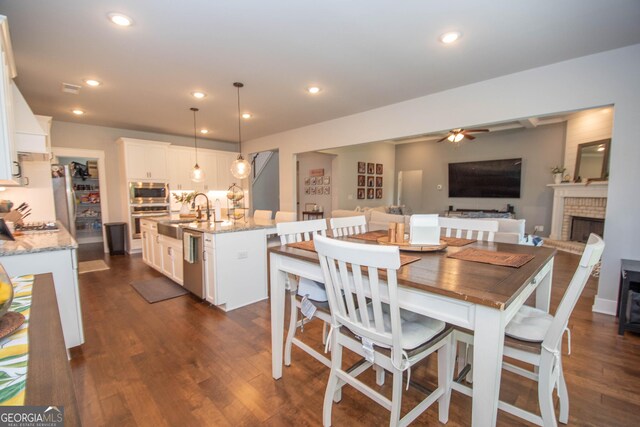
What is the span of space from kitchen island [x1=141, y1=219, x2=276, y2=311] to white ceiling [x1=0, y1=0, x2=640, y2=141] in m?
1.75

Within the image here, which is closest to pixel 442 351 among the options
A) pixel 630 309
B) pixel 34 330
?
pixel 34 330

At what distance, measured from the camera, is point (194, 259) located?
3.13 metres

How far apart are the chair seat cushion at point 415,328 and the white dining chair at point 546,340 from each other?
221mm

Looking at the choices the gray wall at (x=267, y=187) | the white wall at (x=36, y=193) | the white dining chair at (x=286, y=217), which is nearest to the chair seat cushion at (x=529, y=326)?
the white dining chair at (x=286, y=217)

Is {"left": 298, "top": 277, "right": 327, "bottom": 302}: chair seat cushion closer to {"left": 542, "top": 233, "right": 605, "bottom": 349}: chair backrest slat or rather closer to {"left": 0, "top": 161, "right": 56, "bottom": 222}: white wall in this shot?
{"left": 542, "top": 233, "right": 605, "bottom": 349}: chair backrest slat

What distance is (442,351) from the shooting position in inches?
58.3

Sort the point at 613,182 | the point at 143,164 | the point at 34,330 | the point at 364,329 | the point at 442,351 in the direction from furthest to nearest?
the point at 143,164 < the point at 613,182 < the point at 442,351 < the point at 364,329 < the point at 34,330

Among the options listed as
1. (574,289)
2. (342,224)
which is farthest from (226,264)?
(574,289)

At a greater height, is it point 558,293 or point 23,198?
point 23,198

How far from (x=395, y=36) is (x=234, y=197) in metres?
2.59

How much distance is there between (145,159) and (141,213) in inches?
42.7

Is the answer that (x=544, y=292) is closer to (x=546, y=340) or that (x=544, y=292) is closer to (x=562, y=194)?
(x=546, y=340)

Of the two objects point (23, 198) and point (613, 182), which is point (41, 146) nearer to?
point (23, 198)

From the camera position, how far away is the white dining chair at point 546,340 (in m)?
1.16
